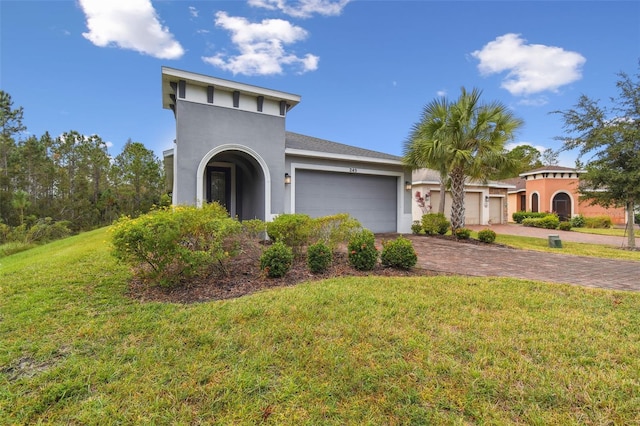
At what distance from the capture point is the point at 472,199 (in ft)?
73.3

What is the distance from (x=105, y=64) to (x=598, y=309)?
56.5 feet

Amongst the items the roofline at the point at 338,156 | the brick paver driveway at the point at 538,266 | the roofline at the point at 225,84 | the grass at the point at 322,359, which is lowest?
the grass at the point at 322,359

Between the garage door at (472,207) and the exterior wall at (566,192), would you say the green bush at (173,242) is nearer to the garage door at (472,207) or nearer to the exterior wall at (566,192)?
the garage door at (472,207)

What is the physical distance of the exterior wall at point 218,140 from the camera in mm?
8680

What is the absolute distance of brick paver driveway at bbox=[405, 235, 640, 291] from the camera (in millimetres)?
5645

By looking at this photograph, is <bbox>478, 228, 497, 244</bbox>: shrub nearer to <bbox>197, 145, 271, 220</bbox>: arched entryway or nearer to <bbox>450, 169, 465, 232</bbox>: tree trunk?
<bbox>450, 169, 465, 232</bbox>: tree trunk

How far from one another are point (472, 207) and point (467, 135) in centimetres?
1270

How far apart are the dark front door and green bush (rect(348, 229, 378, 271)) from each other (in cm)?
810

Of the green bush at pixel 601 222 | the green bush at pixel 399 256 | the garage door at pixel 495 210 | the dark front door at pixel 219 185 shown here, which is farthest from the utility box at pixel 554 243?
the green bush at pixel 601 222

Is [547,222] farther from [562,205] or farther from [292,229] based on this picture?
[292,229]

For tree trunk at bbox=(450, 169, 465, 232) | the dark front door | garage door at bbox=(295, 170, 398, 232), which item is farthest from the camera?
the dark front door

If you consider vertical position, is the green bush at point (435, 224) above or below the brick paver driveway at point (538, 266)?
above

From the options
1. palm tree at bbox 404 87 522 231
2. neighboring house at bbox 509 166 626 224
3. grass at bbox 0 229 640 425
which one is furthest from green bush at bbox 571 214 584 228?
grass at bbox 0 229 640 425

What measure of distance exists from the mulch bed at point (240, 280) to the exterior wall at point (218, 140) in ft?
12.2
